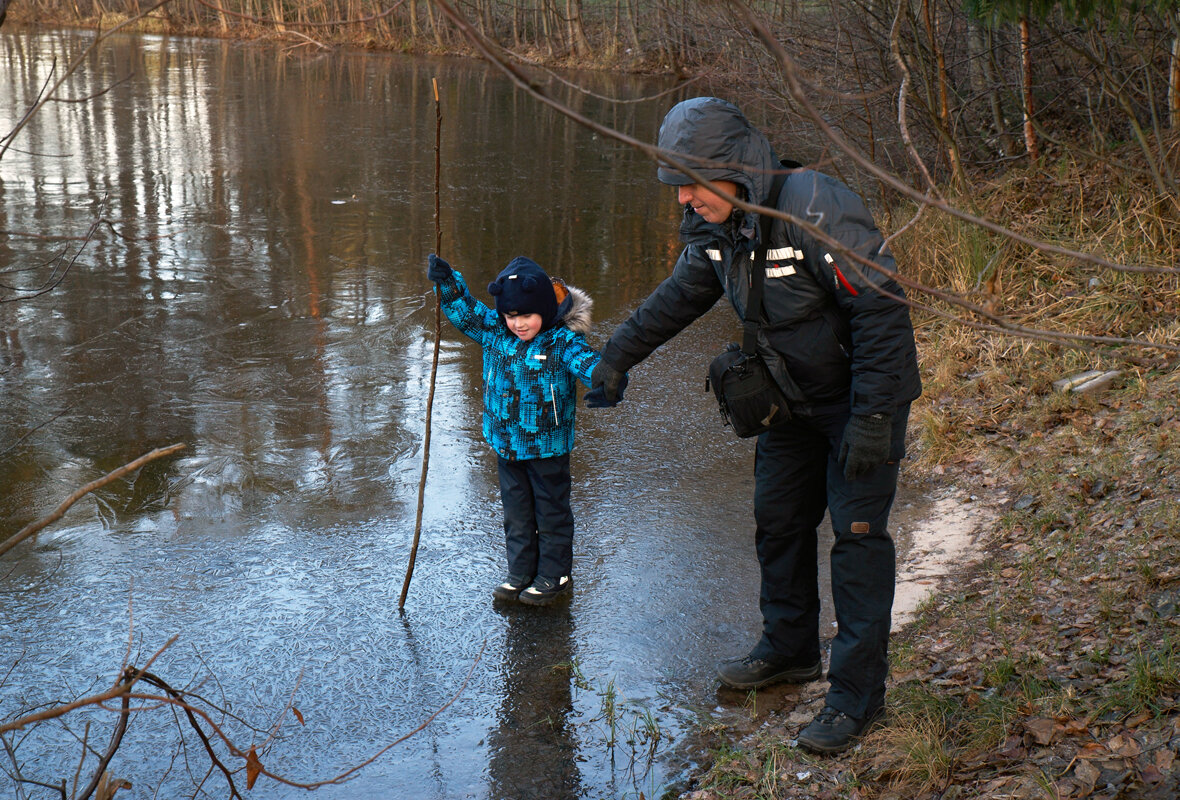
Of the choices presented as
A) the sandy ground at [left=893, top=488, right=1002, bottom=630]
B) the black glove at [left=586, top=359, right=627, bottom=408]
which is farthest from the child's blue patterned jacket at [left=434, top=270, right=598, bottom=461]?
the sandy ground at [left=893, top=488, right=1002, bottom=630]

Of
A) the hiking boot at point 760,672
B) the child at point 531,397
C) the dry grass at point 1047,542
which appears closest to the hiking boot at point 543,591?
the child at point 531,397

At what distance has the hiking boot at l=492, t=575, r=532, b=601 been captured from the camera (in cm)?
429

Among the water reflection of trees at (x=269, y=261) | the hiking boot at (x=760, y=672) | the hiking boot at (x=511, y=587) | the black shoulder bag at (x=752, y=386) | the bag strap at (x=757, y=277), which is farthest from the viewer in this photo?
the water reflection of trees at (x=269, y=261)

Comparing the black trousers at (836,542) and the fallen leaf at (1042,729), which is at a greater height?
the black trousers at (836,542)

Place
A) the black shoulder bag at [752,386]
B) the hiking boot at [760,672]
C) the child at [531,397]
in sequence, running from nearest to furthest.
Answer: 1. the black shoulder bag at [752,386]
2. the hiking boot at [760,672]
3. the child at [531,397]

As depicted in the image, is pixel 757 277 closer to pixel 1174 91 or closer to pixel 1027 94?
pixel 1174 91

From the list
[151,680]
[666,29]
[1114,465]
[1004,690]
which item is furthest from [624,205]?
[666,29]

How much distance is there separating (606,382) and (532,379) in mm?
454

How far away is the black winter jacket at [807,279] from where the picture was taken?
3.04 metres

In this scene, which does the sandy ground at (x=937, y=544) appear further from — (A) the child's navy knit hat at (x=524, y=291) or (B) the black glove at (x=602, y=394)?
(A) the child's navy knit hat at (x=524, y=291)

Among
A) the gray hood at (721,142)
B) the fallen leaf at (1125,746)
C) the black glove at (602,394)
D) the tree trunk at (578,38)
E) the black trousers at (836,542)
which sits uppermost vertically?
the tree trunk at (578,38)

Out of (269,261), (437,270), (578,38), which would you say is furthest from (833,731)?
(578,38)

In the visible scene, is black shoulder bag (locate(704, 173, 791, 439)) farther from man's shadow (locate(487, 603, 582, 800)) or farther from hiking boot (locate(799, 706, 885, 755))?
man's shadow (locate(487, 603, 582, 800))

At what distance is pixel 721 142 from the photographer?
3064 mm
